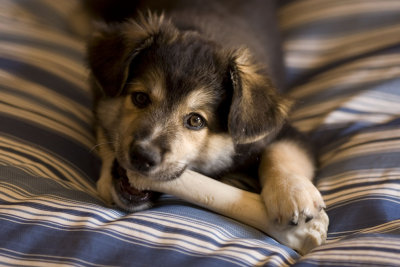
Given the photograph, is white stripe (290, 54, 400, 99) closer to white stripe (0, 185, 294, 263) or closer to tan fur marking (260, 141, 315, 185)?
tan fur marking (260, 141, 315, 185)

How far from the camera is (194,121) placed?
222 cm

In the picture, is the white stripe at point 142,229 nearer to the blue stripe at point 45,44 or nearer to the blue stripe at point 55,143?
the blue stripe at point 55,143

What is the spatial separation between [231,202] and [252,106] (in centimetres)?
45

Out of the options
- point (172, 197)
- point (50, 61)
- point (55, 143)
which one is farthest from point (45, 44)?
point (172, 197)

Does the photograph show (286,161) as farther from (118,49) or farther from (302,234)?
(118,49)

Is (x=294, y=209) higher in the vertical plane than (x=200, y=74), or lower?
lower

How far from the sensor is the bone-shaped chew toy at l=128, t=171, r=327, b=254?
76.5 inches

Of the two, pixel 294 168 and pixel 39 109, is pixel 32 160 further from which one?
pixel 294 168

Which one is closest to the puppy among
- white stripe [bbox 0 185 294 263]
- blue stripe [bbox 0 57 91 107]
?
white stripe [bbox 0 185 294 263]

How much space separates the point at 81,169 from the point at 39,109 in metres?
0.48

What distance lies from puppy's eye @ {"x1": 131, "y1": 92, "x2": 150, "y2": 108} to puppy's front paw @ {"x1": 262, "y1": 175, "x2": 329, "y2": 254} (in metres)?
0.72

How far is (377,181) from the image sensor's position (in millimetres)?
2211

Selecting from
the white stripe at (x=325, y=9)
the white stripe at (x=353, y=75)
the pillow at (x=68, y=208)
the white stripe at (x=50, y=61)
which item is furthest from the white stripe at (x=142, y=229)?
the white stripe at (x=325, y=9)

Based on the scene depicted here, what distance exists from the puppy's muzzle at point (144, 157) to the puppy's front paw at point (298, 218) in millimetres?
509
